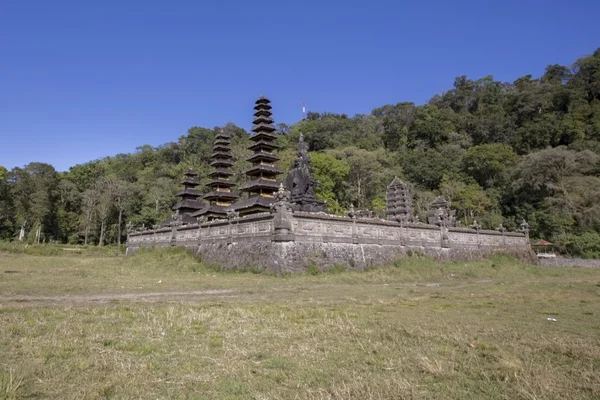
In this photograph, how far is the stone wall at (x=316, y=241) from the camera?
20.1 meters

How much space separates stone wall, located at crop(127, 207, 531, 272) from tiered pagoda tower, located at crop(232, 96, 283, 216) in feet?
19.3

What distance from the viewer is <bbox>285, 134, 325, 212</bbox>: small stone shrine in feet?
94.4

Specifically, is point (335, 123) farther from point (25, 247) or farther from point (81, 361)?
point (81, 361)

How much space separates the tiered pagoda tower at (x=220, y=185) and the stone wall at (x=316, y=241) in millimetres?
11722

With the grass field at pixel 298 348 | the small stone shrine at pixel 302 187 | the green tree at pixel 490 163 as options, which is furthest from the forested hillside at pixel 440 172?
the grass field at pixel 298 348

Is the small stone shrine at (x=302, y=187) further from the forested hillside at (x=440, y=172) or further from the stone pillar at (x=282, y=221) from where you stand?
the forested hillside at (x=440, y=172)

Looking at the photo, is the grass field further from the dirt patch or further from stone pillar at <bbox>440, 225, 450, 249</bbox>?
stone pillar at <bbox>440, 225, 450, 249</bbox>

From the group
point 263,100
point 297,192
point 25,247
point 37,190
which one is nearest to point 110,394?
point 297,192

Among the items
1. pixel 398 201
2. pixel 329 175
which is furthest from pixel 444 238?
pixel 329 175

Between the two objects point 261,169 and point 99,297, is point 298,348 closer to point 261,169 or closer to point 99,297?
point 99,297

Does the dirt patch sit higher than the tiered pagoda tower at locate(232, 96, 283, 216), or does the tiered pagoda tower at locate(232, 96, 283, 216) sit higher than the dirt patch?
the tiered pagoda tower at locate(232, 96, 283, 216)

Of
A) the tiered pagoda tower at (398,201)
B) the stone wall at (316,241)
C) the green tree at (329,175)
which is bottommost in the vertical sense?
the stone wall at (316,241)

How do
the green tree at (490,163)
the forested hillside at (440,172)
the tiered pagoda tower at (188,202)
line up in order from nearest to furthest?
the forested hillside at (440,172) < the tiered pagoda tower at (188,202) < the green tree at (490,163)

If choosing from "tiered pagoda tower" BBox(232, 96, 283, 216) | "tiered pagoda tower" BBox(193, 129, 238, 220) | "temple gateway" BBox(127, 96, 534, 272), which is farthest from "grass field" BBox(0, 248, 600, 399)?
"tiered pagoda tower" BBox(193, 129, 238, 220)
